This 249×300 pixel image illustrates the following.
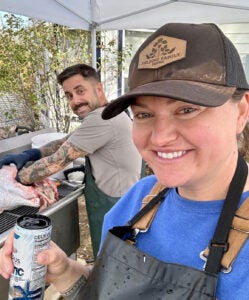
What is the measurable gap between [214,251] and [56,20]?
10.5 feet

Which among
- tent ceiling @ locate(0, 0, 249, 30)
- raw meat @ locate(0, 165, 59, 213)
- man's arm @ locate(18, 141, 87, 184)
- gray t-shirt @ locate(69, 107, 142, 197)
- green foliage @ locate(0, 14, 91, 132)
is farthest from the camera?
green foliage @ locate(0, 14, 91, 132)

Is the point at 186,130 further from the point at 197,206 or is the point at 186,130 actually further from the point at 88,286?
the point at 88,286

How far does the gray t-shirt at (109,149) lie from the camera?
2250mm

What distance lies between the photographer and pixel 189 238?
0.87 metres

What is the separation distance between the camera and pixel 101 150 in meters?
2.33

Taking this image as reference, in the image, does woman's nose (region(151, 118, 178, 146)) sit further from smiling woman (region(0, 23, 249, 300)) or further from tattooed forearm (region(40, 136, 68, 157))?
tattooed forearm (region(40, 136, 68, 157))

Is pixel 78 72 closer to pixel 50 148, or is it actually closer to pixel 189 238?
pixel 50 148

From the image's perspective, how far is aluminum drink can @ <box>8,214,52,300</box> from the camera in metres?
0.97

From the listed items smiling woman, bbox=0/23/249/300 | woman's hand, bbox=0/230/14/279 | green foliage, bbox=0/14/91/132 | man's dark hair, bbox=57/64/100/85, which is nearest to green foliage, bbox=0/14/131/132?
green foliage, bbox=0/14/91/132

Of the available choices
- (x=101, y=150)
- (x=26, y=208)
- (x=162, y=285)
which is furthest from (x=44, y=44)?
(x=162, y=285)

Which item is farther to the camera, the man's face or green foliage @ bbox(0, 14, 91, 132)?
green foliage @ bbox(0, 14, 91, 132)

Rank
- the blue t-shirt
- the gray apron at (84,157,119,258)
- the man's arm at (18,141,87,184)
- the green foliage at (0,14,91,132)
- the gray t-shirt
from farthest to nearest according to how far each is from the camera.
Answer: the green foliage at (0,14,91,132), the gray apron at (84,157,119,258), the gray t-shirt, the man's arm at (18,141,87,184), the blue t-shirt

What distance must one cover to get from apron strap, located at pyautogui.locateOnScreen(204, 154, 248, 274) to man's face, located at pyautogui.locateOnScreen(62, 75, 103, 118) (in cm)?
181

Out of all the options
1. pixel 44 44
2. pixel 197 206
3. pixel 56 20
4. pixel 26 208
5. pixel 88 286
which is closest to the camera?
pixel 197 206
